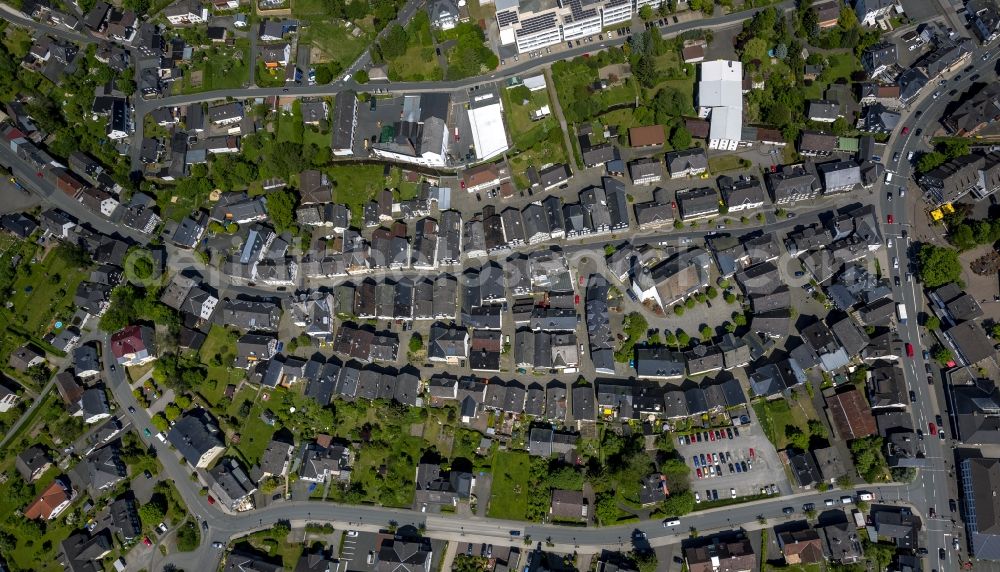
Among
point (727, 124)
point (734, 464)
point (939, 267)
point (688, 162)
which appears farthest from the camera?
point (727, 124)

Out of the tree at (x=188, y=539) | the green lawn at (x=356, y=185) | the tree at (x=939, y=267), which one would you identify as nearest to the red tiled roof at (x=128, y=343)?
the tree at (x=188, y=539)

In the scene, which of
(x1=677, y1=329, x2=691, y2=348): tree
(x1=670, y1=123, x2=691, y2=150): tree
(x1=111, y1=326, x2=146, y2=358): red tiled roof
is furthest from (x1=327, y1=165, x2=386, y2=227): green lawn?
(x1=677, y1=329, x2=691, y2=348): tree

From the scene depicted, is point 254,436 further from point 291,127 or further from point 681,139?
point 681,139

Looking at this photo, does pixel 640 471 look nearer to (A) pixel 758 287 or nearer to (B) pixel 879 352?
(A) pixel 758 287

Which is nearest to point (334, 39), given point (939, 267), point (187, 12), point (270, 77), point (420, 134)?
point (270, 77)

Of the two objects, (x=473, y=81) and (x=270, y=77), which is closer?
(x=473, y=81)

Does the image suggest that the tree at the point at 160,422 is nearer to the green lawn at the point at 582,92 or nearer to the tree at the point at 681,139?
the green lawn at the point at 582,92

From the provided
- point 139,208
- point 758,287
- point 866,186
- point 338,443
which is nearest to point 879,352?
point 758,287
